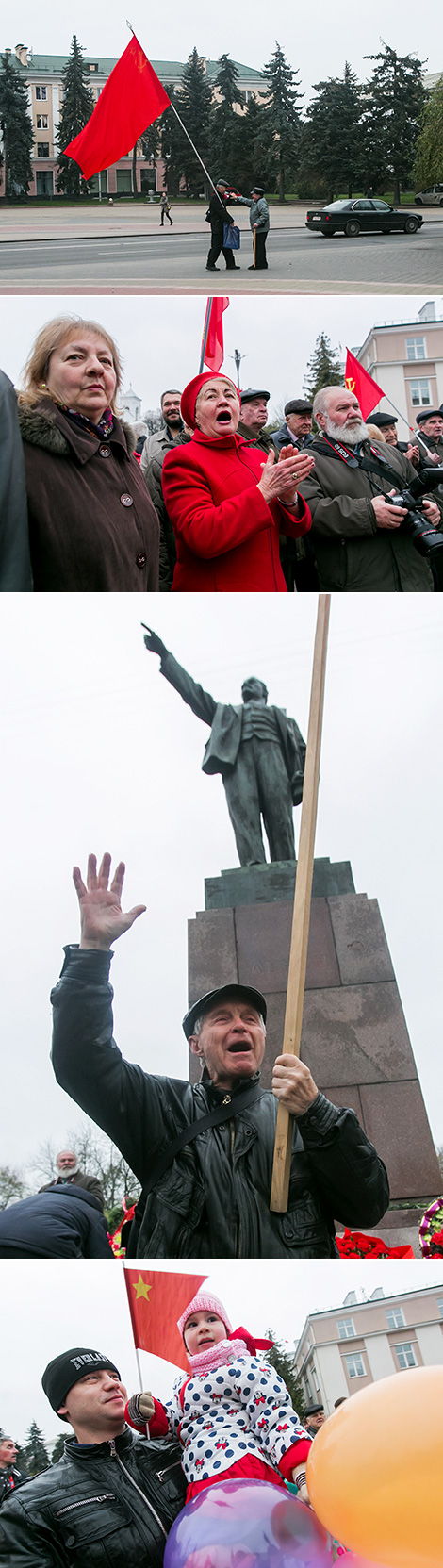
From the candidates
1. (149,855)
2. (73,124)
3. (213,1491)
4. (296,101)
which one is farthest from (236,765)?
(296,101)

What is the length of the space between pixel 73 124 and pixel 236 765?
162 inches

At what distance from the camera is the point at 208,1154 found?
12.6 ft

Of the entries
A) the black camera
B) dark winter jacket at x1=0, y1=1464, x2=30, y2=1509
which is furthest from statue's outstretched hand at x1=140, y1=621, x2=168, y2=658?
dark winter jacket at x1=0, y1=1464, x2=30, y2=1509

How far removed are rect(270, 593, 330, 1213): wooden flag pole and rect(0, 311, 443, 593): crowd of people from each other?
35 cm

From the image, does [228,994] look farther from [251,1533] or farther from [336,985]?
[251,1533]

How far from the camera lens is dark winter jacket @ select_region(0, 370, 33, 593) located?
3.59 m

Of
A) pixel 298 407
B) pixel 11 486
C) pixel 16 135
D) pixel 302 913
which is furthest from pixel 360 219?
pixel 302 913

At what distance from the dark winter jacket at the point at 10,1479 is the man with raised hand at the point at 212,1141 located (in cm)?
67

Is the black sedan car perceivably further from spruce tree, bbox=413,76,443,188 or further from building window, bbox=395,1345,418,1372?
building window, bbox=395,1345,418,1372

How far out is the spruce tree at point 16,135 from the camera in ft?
21.4

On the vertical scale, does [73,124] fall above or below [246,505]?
above

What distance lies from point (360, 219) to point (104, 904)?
5.15 meters

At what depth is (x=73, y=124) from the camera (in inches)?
253

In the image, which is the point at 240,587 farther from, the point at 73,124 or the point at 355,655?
the point at 73,124
